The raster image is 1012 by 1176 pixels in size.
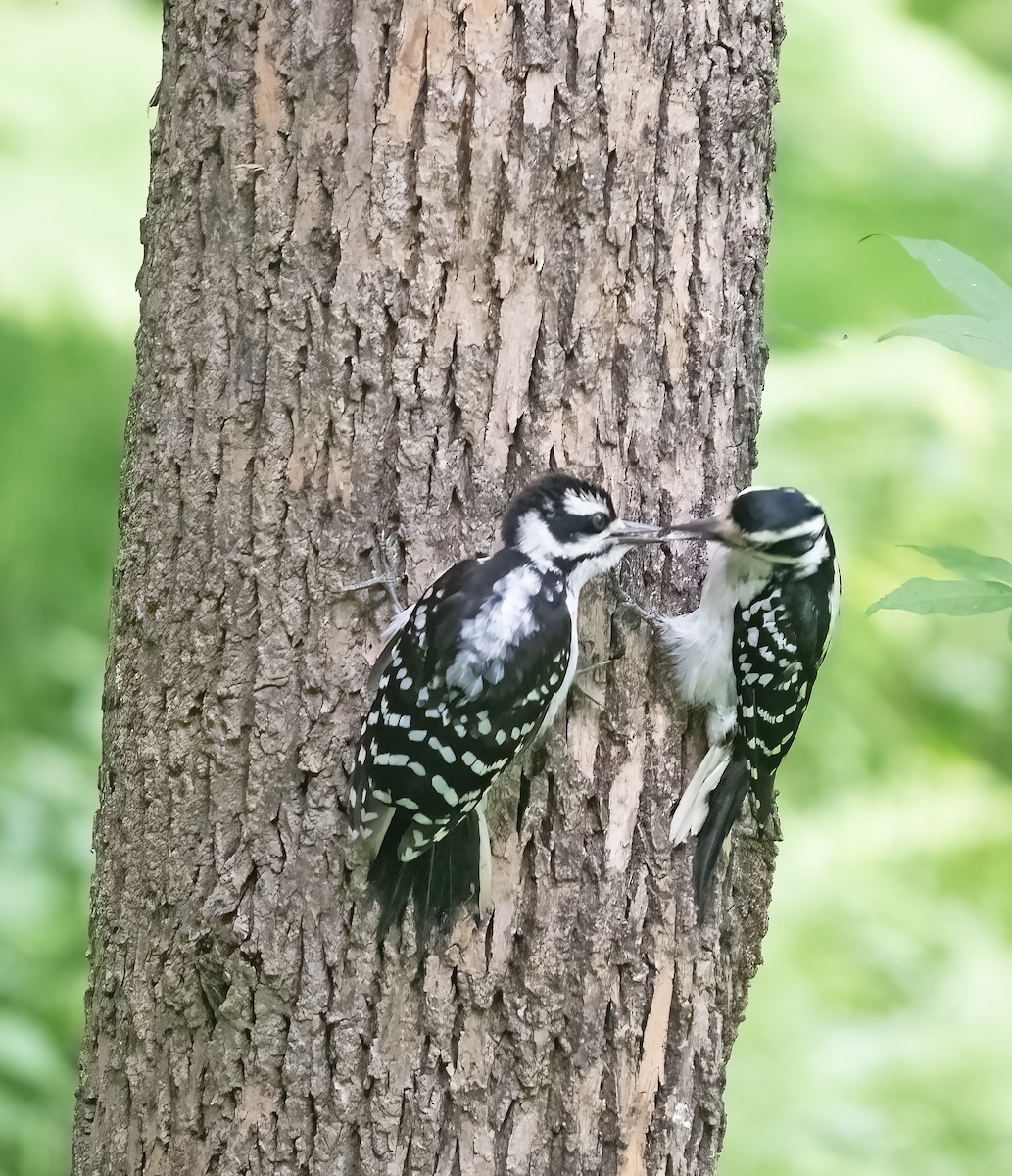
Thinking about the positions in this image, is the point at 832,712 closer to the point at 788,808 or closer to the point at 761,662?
the point at 788,808

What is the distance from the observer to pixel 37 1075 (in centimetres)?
326

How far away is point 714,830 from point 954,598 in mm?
834

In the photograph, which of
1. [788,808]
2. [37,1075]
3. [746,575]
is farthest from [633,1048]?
[788,808]

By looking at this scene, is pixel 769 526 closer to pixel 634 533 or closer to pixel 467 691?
pixel 634 533

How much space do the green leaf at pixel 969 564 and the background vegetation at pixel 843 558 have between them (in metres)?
2.98

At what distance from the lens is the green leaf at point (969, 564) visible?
1.40 metres

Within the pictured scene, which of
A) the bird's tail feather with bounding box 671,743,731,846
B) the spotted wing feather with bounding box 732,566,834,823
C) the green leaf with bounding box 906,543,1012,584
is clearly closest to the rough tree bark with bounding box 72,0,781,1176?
the bird's tail feather with bounding box 671,743,731,846

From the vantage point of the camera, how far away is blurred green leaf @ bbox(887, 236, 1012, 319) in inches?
51.9

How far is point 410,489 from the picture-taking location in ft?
6.31

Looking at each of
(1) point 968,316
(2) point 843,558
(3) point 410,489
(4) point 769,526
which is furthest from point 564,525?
(2) point 843,558

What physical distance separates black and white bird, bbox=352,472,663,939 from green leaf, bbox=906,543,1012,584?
60cm

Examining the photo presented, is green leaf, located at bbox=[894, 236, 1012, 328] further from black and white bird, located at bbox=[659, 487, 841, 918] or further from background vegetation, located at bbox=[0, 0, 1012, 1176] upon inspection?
background vegetation, located at bbox=[0, 0, 1012, 1176]

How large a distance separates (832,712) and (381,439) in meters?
3.48

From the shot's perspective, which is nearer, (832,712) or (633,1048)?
(633,1048)
